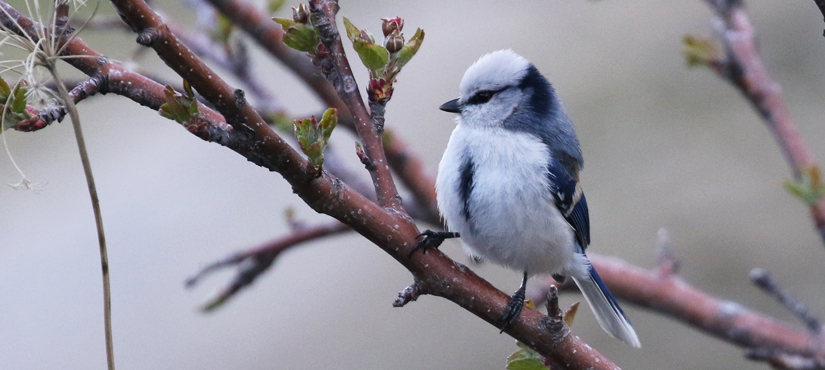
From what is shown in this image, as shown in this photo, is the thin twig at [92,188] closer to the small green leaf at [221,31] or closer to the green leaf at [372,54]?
the green leaf at [372,54]

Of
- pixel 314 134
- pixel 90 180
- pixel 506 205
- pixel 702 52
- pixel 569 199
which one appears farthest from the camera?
pixel 702 52

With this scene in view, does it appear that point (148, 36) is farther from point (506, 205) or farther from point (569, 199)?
point (569, 199)

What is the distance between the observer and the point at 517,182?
4.21 ft

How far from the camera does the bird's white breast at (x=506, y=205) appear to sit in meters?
1.27

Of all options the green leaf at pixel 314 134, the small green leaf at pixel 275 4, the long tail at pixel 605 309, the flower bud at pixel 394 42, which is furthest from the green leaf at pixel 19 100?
the long tail at pixel 605 309

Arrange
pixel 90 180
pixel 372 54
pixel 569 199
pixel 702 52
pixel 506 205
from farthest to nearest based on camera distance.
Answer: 1. pixel 702 52
2. pixel 569 199
3. pixel 506 205
4. pixel 372 54
5. pixel 90 180

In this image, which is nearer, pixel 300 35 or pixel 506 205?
pixel 300 35

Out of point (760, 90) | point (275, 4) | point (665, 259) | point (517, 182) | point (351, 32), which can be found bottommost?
point (351, 32)

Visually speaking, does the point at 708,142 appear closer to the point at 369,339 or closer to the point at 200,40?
the point at 369,339

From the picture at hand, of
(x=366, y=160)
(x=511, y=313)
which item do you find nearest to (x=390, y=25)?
(x=366, y=160)

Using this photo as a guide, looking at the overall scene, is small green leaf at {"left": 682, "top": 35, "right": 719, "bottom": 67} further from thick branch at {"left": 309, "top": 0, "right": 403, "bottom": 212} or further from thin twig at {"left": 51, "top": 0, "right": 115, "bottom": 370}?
thin twig at {"left": 51, "top": 0, "right": 115, "bottom": 370}

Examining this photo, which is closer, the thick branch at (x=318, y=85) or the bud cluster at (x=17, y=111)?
the bud cluster at (x=17, y=111)

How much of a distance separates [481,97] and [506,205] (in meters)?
0.33

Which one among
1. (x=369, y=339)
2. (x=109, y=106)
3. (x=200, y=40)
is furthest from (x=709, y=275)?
(x=109, y=106)
